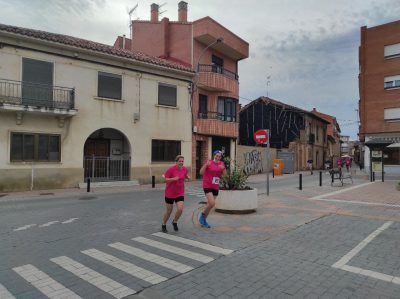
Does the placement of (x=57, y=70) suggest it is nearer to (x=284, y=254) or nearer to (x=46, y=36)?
(x=46, y=36)

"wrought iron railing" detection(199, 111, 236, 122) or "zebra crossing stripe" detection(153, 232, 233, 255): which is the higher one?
"wrought iron railing" detection(199, 111, 236, 122)

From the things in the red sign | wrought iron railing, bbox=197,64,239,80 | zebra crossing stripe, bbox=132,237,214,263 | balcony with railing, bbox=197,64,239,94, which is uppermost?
wrought iron railing, bbox=197,64,239,80

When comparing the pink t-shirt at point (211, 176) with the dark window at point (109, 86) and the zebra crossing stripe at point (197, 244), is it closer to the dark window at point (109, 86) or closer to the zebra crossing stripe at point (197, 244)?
the zebra crossing stripe at point (197, 244)

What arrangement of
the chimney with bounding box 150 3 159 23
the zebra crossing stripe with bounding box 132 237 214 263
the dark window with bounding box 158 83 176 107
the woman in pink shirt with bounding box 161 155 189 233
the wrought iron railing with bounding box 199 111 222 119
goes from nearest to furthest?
the zebra crossing stripe with bounding box 132 237 214 263 < the woman in pink shirt with bounding box 161 155 189 233 < the dark window with bounding box 158 83 176 107 < the wrought iron railing with bounding box 199 111 222 119 < the chimney with bounding box 150 3 159 23

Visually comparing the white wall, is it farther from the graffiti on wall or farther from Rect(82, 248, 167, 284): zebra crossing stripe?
Rect(82, 248, 167, 284): zebra crossing stripe

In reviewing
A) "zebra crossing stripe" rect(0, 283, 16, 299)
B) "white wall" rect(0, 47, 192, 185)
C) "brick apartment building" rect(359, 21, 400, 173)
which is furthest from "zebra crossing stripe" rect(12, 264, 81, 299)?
"brick apartment building" rect(359, 21, 400, 173)

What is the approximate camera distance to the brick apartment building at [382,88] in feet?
89.2

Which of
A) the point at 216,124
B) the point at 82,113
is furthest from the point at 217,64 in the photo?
the point at 82,113

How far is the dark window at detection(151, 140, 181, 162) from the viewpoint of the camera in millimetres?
19594

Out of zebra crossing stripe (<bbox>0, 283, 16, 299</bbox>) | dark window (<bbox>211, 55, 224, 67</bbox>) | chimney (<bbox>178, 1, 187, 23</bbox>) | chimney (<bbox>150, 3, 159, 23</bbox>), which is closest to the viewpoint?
zebra crossing stripe (<bbox>0, 283, 16, 299</bbox>)

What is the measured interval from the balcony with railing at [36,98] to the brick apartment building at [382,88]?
24.1m

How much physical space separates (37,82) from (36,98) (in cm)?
78

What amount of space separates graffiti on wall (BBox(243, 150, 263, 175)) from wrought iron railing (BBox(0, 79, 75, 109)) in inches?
634

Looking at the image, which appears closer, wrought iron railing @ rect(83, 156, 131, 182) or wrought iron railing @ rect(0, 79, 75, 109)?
wrought iron railing @ rect(0, 79, 75, 109)
